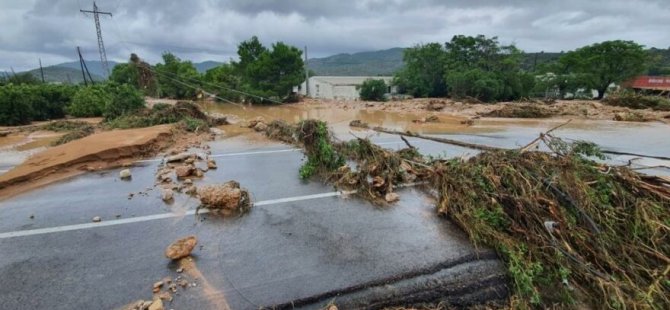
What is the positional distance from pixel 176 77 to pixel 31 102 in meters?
20.8

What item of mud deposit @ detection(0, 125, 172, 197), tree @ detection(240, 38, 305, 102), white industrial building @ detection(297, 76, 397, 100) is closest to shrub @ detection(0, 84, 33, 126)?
mud deposit @ detection(0, 125, 172, 197)

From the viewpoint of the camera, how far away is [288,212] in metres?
4.39

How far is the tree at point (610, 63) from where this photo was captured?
90.2 ft

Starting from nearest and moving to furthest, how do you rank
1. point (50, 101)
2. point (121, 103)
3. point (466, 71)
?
point (121, 103) < point (50, 101) < point (466, 71)

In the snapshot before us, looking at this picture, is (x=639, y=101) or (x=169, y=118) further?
(x=639, y=101)

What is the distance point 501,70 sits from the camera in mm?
30016

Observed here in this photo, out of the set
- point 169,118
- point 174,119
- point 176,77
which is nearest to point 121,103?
point 169,118

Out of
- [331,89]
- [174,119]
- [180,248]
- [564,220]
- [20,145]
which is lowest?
[180,248]

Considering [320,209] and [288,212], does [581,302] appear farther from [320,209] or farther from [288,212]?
[288,212]

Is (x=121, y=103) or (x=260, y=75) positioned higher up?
(x=260, y=75)

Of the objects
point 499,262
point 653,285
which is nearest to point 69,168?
point 499,262

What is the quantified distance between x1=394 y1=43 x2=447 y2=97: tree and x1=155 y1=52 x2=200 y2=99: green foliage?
2101 centimetres

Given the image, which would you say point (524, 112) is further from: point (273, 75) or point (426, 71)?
point (273, 75)

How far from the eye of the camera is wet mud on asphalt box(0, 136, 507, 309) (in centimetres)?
280
